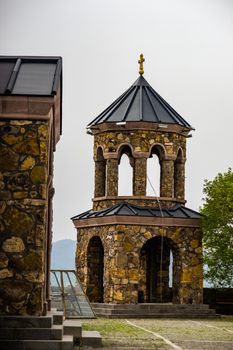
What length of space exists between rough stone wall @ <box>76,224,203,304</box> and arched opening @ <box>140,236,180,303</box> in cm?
31

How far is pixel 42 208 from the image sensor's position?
53.9ft

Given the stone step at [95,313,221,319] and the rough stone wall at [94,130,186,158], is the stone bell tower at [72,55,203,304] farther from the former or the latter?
the stone step at [95,313,221,319]

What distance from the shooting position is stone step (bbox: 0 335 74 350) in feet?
50.6

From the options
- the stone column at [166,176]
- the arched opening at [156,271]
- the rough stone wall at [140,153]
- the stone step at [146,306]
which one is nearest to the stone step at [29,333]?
the stone step at [146,306]

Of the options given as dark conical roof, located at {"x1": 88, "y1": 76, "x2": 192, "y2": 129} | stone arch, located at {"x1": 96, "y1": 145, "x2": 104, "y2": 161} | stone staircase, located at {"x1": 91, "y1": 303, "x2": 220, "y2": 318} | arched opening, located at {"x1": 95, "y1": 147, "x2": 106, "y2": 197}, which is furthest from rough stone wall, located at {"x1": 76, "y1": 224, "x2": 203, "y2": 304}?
dark conical roof, located at {"x1": 88, "y1": 76, "x2": 192, "y2": 129}

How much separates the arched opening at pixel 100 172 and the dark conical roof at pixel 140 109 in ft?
3.85

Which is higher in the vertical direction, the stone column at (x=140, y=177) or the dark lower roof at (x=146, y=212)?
the stone column at (x=140, y=177)

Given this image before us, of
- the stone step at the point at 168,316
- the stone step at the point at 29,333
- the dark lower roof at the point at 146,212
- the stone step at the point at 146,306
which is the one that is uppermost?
the dark lower roof at the point at 146,212

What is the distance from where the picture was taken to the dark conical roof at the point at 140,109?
33.8 meters

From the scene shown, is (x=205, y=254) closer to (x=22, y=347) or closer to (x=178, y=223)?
(x=178, y=223)

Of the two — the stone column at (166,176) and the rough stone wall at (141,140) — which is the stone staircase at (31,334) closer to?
the rough stone wall at (141,140)

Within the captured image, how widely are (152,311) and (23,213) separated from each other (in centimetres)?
1568

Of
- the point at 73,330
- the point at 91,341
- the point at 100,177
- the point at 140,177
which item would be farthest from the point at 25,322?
the point at 100,177

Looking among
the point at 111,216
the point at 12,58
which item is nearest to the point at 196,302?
the point at 111,216
